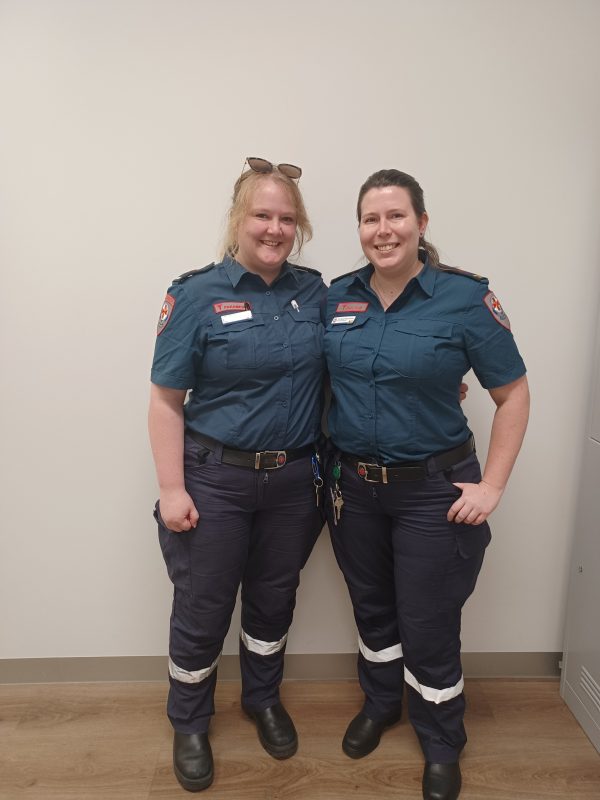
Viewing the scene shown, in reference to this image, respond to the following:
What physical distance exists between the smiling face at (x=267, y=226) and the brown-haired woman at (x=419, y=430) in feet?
0.69

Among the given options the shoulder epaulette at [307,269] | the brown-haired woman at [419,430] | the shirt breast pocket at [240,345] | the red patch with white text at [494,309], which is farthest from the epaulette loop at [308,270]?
the red patch with white text at [494,309]

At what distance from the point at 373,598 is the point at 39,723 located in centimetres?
126

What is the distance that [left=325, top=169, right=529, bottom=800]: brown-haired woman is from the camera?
4.78ft

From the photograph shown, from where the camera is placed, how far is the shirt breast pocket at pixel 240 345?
59.8 inches

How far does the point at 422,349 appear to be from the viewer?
143 cm

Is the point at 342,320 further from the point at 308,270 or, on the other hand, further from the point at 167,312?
the point at 167,312

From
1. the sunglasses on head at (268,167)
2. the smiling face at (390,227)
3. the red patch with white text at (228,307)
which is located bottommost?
the red patch with white text at (228,307)

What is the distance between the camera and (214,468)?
1.58 meters

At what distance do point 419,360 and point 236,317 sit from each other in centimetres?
52

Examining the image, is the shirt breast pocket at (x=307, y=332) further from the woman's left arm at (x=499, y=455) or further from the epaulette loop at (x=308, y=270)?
the woman's left arm at (x=499, y=455)

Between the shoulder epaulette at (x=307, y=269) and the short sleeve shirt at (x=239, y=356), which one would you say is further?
the shoulder epaulette at (x=307, y=269)

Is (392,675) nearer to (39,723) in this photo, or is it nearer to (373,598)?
(373,598)

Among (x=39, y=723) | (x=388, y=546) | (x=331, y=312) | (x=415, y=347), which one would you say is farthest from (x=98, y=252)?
(x=39, y=723)

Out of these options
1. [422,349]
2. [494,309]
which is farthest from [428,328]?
[494,309]
